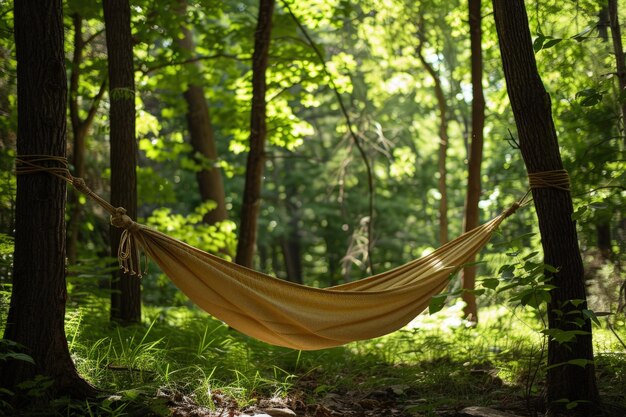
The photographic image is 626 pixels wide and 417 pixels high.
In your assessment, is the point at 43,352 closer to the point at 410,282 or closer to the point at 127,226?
the point at 127,226

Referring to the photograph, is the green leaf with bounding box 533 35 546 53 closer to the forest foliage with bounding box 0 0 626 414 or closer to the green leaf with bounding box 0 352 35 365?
the forest foliage with bounding box 0 0 626 414

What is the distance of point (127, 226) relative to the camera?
265cm

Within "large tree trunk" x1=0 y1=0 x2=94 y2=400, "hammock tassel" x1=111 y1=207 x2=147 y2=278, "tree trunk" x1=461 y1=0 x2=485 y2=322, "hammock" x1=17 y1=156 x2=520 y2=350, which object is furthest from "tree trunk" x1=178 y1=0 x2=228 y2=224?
"large tree trunk" x1=0 y1=0 x2=94 y2=400

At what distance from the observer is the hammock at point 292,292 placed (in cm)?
268

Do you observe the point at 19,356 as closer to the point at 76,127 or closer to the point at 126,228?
the point at 126,228

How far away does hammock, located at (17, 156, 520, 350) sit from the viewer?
2.68 meters

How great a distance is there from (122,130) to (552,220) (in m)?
2.42

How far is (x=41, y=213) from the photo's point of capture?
2.43 metres

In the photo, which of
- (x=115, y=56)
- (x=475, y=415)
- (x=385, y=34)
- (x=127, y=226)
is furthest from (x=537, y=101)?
(x=385, y=34)

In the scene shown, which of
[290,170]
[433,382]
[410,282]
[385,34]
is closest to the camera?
[410,282]

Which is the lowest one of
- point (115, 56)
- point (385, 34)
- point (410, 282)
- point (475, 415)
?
point (475, 415)

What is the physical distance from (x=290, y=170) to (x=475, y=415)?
35.8 ft

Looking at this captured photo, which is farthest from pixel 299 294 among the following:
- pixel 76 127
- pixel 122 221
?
pixel 76 127

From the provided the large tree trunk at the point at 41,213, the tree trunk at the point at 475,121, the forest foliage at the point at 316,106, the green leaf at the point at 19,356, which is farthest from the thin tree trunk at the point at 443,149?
the green leaf at the point at 19,356
